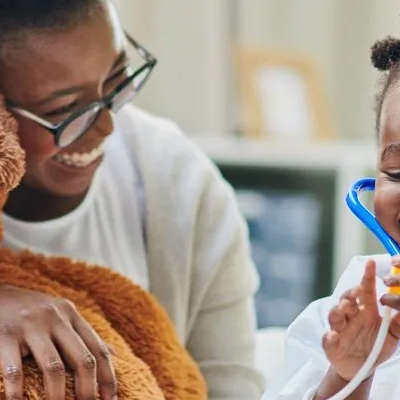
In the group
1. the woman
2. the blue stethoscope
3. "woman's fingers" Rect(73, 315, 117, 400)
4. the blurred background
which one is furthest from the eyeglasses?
the blurred background

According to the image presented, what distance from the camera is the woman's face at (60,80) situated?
94 centimetres

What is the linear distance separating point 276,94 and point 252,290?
1376mm

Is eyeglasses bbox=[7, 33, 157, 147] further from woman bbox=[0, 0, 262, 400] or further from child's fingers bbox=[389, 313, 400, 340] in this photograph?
child's fingers bbox=[389, 313, 400, 340]

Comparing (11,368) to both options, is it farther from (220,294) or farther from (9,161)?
(220,294)

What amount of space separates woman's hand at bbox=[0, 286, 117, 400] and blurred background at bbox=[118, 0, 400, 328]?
1331 millimetres

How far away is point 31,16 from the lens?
3.06ft

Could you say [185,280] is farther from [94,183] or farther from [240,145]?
[240,145]

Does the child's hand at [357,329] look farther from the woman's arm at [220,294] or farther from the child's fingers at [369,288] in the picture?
the woman's arm at [220,294]

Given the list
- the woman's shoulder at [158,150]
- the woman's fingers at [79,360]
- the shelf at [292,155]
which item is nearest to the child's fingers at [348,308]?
the woman's fingers at [79,360]

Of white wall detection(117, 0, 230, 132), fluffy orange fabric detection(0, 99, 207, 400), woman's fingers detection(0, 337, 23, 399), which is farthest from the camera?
white wall detection(117, 0, 230, 132)

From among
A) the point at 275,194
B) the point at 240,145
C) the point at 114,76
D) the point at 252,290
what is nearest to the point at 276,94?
the point at 240,145

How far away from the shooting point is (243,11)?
8.91ft

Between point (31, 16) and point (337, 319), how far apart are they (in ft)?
1.50

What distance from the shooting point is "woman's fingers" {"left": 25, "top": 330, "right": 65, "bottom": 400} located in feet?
2.49
